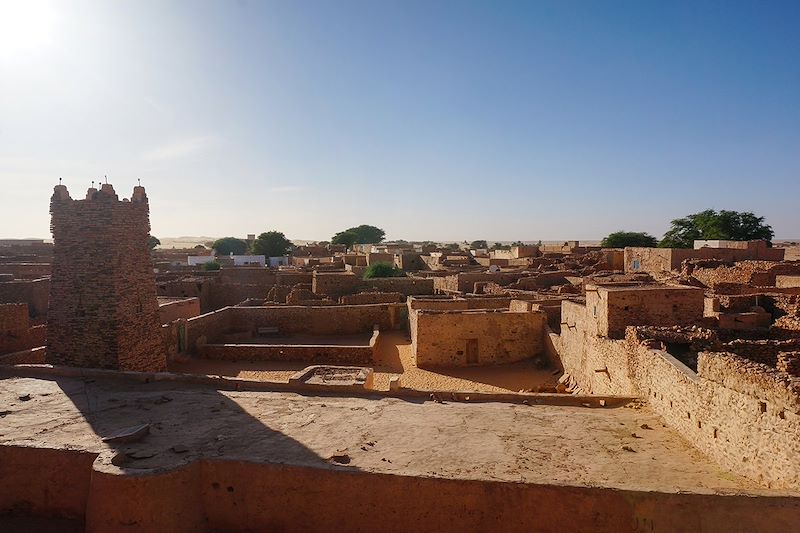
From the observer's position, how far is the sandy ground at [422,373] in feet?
44.5

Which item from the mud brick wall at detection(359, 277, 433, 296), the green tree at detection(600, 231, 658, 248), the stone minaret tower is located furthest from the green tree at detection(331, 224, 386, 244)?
the stone minaret tower

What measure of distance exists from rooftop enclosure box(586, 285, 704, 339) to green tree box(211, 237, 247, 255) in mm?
70626

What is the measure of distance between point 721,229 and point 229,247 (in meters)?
63.9

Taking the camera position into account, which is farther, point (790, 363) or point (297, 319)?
point (297, 319)

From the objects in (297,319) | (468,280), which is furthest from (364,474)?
(468,280)

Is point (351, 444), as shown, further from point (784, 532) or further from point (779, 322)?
point (779, 322)

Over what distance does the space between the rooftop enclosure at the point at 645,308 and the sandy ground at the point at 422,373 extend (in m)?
2.35

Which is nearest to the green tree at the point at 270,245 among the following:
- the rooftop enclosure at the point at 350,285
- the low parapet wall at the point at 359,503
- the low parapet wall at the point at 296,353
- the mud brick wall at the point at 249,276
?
the mud brick wall at the point at 249,276

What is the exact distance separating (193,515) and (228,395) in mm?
3079

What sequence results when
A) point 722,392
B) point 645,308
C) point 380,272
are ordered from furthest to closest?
point 380,272 < point 645,308 < point 722,392

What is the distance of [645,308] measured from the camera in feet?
37.8

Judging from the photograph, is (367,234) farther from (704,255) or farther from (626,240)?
(704,255)

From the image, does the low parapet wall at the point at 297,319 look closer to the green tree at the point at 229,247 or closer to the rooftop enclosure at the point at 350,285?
the rooftop enclosure at the point at 350,285

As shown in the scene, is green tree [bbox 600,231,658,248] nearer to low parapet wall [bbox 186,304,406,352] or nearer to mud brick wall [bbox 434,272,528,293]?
mud brick wall [bbox 434,272,528,293]
